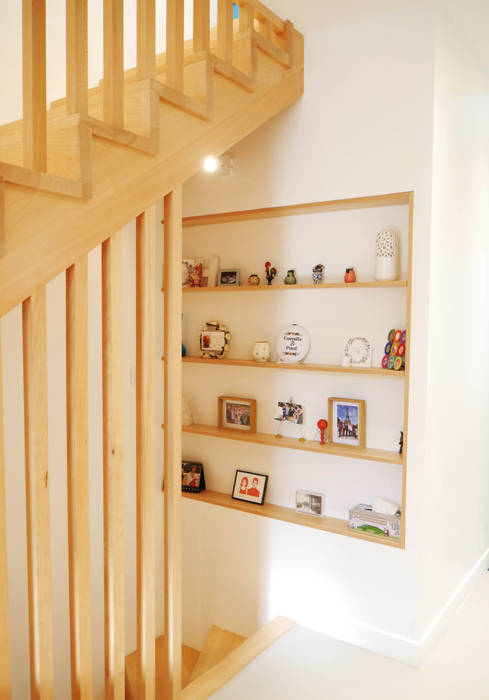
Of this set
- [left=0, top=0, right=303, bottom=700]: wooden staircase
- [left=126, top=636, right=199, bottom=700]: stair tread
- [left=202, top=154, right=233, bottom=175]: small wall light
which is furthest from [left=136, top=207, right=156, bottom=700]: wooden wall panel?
[left=202, top=154, right=233, bottom=175]: small wall light

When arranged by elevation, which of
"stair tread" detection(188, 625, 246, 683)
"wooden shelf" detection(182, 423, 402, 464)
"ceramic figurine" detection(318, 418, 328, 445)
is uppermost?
"ceramic figurine" detection(318, 418, 328, 445)

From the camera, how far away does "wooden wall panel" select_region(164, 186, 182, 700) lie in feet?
6.22

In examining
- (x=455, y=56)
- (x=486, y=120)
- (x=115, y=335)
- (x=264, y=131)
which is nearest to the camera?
(x=115, y=335)

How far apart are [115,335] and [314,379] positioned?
51.4 inches

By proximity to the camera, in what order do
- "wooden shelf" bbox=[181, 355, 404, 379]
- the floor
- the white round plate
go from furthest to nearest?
the white round plate, "wooden shelf" bbox=[181, 355, 404, 379], the floor

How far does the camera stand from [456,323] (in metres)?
2.58

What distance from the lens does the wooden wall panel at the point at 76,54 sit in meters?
1.45

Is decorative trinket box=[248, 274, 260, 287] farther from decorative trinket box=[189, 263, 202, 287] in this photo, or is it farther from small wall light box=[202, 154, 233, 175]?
small wall light box=[202, 154, 233, 175]

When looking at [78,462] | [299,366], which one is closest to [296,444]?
[299,366]

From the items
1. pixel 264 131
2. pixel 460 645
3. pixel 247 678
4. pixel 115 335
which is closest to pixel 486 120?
pixel 264 131

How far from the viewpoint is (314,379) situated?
274 cm

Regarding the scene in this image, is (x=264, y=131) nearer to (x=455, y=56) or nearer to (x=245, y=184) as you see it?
(x=245, y=184)

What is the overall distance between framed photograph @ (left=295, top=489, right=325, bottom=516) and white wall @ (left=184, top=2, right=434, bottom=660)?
0.06 meters

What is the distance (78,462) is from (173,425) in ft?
1.36
